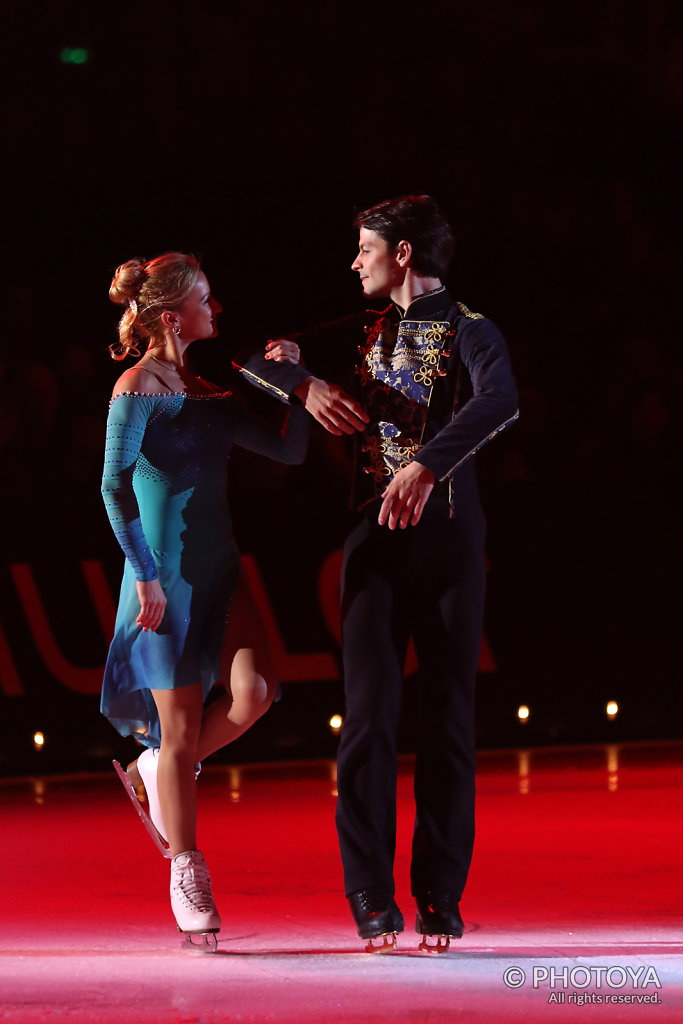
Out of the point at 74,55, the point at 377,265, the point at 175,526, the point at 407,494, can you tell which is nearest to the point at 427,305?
the point at 377,265

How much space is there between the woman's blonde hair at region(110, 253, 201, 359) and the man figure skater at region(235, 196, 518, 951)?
223 mm

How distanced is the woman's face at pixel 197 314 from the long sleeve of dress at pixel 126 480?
0.71 feet

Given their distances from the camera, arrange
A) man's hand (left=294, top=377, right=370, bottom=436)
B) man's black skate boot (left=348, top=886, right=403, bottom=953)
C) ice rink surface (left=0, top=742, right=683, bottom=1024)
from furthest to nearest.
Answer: man's hand (left=294, top=377, right=370, bottom=436) < man's black skate boot (left=348, top=886, right=403, bottom=953) < ice rink surface (left=0, top=742, right=683, bottom=1024)

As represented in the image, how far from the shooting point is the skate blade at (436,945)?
2234 millimetres

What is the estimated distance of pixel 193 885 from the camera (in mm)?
2355

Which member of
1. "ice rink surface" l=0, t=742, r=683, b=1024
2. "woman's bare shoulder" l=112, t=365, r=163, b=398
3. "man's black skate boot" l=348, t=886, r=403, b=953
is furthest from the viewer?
"woman's bare shoulder" l=112, t=365, r=163, b=398

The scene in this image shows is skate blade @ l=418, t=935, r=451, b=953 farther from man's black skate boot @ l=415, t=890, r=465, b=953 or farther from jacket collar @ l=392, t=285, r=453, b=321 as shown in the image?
jacket collar @ l=392, t=285, r=453, b=321

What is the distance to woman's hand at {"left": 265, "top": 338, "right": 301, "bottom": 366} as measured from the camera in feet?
7.98

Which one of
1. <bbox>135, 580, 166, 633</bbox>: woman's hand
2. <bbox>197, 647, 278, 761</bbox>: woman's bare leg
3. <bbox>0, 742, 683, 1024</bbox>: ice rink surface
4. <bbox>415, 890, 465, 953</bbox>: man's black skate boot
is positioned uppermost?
<bbox>135, 580, 166, 633</bbox>: woman's hand

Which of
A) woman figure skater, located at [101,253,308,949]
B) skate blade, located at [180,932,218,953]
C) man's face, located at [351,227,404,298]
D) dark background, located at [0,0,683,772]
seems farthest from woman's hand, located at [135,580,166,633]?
dark background, located at [0,0,683,772]

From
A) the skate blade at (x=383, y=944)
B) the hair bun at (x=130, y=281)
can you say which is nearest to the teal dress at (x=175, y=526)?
the hair bun at (x=130, y=281)

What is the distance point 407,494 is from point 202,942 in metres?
0.89

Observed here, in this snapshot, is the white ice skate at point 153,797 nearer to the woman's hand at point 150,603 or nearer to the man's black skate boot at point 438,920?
the woman's hand at point 150,603

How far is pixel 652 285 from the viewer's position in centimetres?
703
